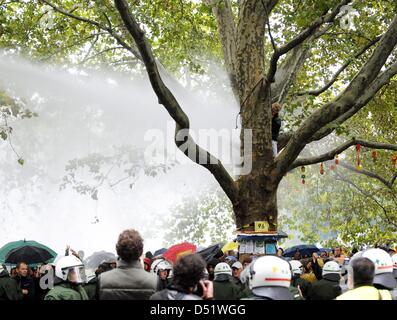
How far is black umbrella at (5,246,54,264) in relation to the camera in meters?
11.4

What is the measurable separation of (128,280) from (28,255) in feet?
23.2

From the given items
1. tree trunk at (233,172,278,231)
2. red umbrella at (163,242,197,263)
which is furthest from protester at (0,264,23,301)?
tree trunk at (233,172,278,231)

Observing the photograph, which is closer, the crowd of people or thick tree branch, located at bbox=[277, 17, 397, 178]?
the crowd of people

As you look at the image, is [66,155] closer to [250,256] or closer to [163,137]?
[163,137]

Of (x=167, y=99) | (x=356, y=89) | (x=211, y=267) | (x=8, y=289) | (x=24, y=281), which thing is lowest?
(x=8, y=289)

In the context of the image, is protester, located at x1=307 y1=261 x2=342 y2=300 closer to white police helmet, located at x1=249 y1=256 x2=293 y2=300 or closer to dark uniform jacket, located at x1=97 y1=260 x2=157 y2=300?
dark uniform jacket, located at x1=97 y1=260 x2=157 y2=300

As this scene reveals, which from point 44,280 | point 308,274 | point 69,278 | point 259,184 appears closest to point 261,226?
point 259,184

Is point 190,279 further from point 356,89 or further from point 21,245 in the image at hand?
point 21,245

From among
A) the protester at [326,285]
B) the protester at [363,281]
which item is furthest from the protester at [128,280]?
the protester at [326,285]

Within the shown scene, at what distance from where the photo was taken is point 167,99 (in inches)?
394

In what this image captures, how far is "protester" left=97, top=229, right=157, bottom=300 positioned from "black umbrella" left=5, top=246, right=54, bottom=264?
22.4 feet

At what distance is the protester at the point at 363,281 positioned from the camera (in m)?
4.22

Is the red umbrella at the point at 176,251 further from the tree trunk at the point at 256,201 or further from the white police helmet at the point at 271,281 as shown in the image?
the white police helmet at the point at 271,281

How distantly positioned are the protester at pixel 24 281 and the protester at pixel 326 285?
3.73 meters
